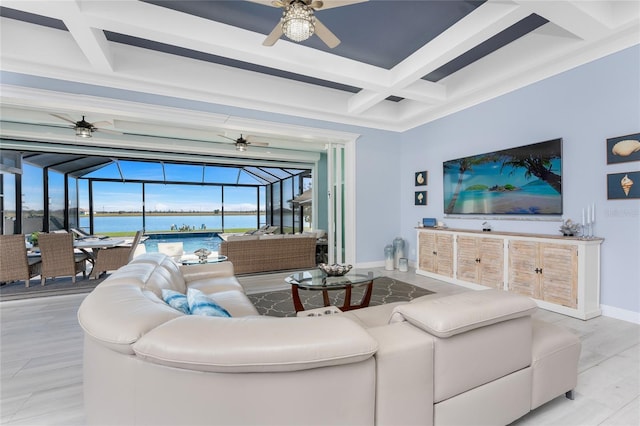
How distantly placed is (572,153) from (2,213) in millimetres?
9992


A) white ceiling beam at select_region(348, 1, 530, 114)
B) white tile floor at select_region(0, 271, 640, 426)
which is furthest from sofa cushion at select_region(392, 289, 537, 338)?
white ceiling beam at select_region(348, 1, 530, 114)

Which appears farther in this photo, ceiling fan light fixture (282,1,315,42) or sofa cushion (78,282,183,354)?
ceiling fan light fixture (282,1,315,42)

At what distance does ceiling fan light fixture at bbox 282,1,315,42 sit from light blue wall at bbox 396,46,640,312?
3382mm

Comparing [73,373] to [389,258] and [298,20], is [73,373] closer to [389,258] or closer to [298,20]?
[298,20]

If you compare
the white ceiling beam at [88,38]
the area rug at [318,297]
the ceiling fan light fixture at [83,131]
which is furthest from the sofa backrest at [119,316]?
the ceiling fan light fixture at [83,131]

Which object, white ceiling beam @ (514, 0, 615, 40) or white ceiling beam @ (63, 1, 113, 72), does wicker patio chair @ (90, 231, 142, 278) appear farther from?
white ceiling beam @ (514, 0, 615, 40)

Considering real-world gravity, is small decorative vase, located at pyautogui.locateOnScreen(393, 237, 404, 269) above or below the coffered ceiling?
below

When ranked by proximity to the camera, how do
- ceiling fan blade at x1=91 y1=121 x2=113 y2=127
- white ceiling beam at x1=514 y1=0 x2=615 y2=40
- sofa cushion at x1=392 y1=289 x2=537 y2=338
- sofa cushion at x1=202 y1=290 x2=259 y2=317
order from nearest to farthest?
sofa cushion at x1=392 y1=289 x2=537 y2=338 < sofa cushion at x1=202 y1=290 x2=259 y2=317 < white ceiling beam at x1=514 y1=0 x2=615 y2=40 < ceiling fan blade at x1=91 y1=121 x2=113 y2=127

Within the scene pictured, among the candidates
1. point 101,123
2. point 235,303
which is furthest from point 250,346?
point 101,123

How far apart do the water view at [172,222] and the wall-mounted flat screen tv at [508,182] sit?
10.0 metres

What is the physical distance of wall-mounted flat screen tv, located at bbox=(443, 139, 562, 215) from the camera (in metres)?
3.66

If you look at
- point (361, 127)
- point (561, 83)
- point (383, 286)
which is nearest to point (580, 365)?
point (383, 286)

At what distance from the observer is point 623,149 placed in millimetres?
3014

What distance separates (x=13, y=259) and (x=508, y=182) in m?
7.46
